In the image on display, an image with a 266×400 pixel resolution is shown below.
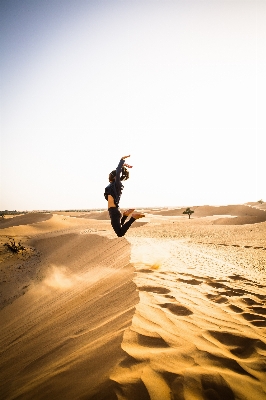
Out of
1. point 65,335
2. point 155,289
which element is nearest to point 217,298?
point 155,289

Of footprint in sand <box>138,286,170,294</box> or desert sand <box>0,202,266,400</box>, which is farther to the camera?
footprint in sand <box>138,286,170,294</box>

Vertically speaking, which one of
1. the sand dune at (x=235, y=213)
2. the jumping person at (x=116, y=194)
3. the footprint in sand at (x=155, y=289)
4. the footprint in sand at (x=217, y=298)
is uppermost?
the jumping person at (x=116, y=194)

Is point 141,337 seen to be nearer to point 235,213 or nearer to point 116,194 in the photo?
point 116,194

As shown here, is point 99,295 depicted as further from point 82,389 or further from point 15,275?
point 15,275

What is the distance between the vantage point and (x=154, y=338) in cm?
209

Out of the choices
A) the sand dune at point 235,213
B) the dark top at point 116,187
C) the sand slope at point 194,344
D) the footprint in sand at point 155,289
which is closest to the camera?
the sand slope at point 194,344

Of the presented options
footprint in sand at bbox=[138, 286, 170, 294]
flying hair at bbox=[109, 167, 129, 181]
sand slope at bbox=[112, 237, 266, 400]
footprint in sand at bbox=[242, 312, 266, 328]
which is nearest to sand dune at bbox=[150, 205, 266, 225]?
flying hair at bbox=[109, 167, 129, 181]

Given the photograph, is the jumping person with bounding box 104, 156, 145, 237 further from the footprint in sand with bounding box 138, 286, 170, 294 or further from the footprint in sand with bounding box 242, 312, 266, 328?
the footprint in sand with bounding box 242, 312, 266, 328

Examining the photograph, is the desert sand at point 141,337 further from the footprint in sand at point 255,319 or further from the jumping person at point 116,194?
the jumping person at point 116,194

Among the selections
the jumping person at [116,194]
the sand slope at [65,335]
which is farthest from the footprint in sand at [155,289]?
the jumping person at [116,194]

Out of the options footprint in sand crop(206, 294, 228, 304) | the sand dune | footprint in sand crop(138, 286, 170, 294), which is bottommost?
the sand dune

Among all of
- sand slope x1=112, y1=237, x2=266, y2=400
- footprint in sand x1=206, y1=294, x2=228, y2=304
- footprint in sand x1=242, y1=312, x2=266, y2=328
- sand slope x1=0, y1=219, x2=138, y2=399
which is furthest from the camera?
footprint in sand x1=206, y1=294, x2=228, y2=304

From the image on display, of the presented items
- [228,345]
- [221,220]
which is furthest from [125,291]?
[221,220]

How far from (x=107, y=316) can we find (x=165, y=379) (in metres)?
1.34
